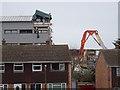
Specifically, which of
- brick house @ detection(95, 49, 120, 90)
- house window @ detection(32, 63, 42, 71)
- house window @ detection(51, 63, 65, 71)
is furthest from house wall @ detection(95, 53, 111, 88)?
house window @ detection(32, 63, 42, 71)

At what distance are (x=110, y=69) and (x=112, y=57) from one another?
7.28 ft

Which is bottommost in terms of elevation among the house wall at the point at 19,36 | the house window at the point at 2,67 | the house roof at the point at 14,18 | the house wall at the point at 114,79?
the house wall at the point at 114,79

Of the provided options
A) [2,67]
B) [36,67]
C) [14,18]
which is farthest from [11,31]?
[36,67]

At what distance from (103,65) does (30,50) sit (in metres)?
9.46

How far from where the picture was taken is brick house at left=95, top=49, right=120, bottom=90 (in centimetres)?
4134

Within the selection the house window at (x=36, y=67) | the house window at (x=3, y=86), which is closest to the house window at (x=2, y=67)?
the house window at (x=3, y=86)

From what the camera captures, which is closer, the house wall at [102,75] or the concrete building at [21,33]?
the house wall at [102,75]

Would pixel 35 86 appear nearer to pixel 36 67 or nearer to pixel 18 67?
pixel 36 67

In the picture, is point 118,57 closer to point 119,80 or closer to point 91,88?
point 119,80

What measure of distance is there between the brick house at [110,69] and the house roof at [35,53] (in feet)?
16.7

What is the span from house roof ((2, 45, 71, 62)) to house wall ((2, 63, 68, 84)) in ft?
2.40

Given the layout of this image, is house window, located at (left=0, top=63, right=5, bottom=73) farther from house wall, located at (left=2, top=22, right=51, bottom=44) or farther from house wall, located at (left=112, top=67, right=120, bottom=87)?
house wall, located at (left=2, top=22, right=51, bottom=44)

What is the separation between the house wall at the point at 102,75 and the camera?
4250cm

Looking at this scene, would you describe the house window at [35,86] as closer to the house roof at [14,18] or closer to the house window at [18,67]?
the house window at [18,67]
